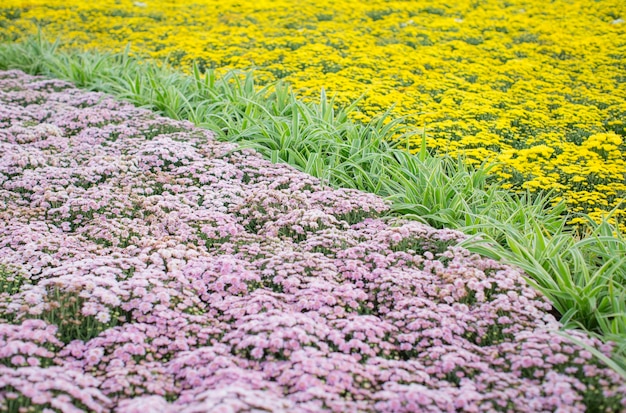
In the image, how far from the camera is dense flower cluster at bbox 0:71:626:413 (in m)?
3.14

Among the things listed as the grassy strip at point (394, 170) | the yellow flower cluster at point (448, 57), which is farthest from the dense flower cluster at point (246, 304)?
the yellow flower cluster at point (448, 57)

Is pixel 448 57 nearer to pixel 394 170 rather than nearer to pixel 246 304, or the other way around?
pixel 394 170

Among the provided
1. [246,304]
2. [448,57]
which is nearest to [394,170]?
[246,304]

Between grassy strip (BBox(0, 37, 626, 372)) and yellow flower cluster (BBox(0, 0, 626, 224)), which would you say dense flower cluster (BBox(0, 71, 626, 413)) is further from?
yellow flower cluster (BBox(0, 0, 626, 224))

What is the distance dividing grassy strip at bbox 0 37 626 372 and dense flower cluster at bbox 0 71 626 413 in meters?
0.28

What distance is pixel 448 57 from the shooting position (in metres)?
10.6

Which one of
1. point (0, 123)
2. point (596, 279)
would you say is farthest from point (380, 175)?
point (0, 123)

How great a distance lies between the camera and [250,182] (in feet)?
19.5

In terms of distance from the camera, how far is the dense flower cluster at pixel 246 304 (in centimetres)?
314

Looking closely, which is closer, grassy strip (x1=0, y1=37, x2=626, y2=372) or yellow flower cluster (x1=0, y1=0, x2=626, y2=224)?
grassy strip (x1=0, y1=37, x2=626, y2=372)

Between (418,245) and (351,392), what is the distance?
196 cm

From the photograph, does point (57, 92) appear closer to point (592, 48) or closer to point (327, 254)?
point (327, 254)

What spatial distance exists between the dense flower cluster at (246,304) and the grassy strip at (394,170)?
0.93ft

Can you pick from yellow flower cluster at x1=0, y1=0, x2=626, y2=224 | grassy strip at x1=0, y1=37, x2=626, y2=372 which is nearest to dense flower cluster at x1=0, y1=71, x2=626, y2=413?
grassy strip at x1=0, y1=37, x2=626, y2=372
